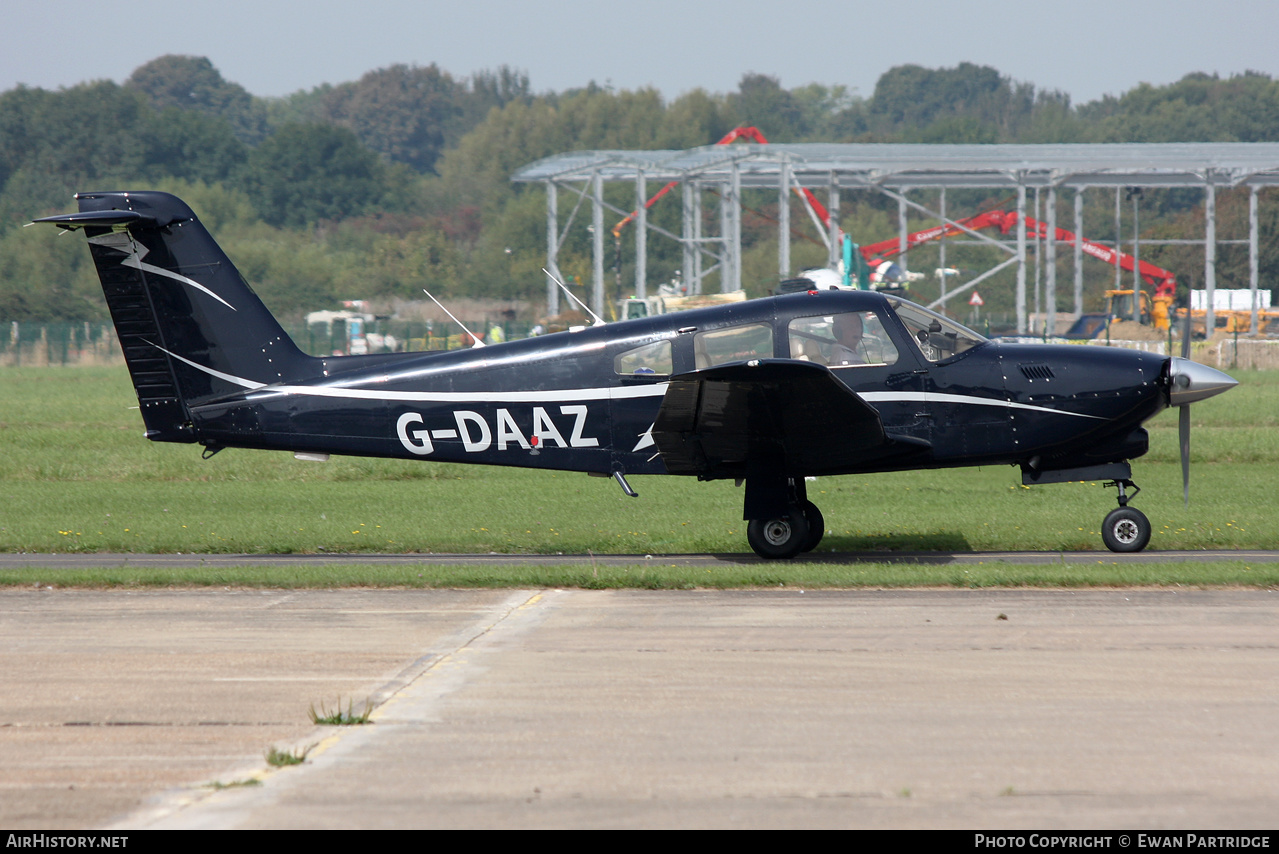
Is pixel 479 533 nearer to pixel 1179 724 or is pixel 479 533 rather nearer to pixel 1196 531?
pixel 1196 531

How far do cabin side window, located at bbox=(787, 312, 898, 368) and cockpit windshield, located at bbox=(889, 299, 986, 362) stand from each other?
249 millimetres

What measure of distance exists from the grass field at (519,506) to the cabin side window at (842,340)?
2.11 meters

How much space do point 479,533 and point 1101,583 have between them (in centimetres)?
641

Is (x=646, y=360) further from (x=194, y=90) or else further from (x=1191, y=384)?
(x=194, y=90)

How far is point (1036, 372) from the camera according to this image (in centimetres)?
1145

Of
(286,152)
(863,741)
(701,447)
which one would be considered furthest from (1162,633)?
(286,152)

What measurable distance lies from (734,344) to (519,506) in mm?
5151

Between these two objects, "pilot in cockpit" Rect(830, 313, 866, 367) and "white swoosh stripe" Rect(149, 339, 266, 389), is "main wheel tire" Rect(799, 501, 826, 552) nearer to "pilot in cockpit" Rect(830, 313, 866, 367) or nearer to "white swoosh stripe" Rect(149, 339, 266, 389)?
"pilot in cockpit" Rect(830, 313, 866, 367)

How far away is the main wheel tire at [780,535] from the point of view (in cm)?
1168

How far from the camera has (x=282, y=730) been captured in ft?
20.1

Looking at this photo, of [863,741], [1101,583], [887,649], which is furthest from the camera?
[1101,583]

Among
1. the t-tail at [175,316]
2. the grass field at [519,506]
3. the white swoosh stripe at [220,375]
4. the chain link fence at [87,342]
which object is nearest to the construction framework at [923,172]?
the chain link fence at [87,342]

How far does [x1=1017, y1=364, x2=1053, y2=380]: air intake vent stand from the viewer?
1142 centimetres

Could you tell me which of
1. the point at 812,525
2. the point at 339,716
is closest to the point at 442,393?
the point at 812,525
